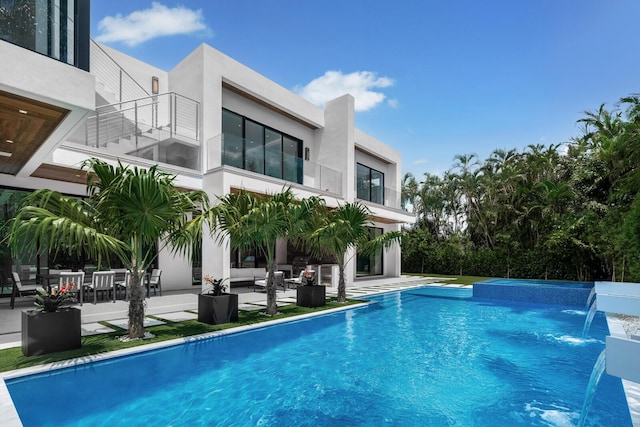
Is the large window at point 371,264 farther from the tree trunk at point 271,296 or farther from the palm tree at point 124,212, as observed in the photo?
the palm tree at point 124,212

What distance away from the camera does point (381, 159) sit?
24.7 metres

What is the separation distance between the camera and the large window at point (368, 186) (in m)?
20.7

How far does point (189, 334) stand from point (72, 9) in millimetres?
6213

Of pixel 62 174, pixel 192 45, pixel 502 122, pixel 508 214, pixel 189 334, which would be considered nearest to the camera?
pixel 189 334

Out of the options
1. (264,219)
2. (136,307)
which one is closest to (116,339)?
(136,307)

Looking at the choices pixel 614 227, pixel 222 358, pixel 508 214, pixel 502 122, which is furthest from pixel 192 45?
pixel 502 122

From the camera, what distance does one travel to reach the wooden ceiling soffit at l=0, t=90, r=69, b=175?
5.30m

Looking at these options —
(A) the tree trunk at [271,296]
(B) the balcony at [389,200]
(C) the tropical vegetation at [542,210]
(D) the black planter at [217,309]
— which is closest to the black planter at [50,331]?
(D) the black planter at [217,309]

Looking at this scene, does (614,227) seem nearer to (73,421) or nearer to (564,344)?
(564,344)

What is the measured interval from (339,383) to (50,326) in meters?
5.15

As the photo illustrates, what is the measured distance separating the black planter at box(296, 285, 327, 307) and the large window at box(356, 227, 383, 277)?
12.1m

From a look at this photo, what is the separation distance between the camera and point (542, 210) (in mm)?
20656

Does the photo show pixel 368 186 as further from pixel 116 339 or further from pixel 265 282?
pixel 116 339

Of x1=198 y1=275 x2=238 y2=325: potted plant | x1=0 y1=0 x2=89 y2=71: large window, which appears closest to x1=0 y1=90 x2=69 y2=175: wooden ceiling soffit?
x1=0 y1=0 x2=89 y2=71: large window
